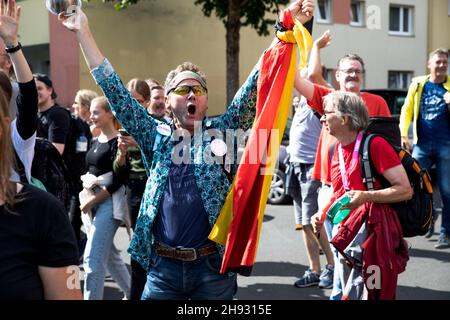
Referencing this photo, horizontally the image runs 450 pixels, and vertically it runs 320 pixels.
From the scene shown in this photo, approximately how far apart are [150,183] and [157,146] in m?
0.19

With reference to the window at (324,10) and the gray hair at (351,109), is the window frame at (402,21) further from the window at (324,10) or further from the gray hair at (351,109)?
the gray hair at (351,109)

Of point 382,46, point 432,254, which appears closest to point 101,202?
point 432,254

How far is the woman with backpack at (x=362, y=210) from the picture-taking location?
3.67 meters

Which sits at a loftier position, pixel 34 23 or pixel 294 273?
pixel 34 23

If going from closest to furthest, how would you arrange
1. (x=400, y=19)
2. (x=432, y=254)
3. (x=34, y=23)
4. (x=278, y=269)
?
(x=278, y=269) → (x=432, y=254) → (x=34, y=23) → (x=400, y=19)

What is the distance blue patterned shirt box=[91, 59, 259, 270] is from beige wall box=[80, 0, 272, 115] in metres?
15.9

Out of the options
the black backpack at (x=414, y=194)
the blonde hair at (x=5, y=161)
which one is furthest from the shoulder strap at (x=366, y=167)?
the blonde hair at (x=5, y=161)

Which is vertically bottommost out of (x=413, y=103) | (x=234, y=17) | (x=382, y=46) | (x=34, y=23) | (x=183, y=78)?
(x=183, y=78)

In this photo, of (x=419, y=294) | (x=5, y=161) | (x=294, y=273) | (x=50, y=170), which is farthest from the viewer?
(x=294, y=273)

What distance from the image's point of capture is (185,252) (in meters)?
3.01

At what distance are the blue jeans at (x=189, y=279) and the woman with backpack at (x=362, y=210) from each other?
1016 mm

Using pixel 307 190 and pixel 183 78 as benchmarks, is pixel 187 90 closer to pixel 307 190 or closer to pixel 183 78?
pixel 183 78

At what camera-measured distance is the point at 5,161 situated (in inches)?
80.1

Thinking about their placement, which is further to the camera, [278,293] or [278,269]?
[278,269]
